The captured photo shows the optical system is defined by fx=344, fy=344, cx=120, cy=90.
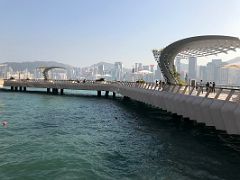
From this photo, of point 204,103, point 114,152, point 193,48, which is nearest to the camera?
point 114,152

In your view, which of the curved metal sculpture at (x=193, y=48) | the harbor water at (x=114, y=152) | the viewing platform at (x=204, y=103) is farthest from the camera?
the curved metal sculpture at (x=193, y=48)

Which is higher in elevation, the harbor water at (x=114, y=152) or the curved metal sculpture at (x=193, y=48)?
the curved metal sculpture at (x=193, y=48)

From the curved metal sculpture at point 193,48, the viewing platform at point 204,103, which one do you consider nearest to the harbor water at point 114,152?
the viewing platform at point 204,103

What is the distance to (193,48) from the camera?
48500 mm

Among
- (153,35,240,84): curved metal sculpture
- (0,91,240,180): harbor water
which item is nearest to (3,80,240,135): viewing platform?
(0,91,240,180): harbor water

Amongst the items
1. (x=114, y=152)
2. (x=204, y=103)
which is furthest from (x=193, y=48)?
(x=114, y=152)

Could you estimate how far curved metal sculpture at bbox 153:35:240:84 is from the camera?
4022 cm

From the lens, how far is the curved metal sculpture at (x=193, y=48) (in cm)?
4022

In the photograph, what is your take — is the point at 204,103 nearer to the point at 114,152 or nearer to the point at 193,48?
the point at 114,152

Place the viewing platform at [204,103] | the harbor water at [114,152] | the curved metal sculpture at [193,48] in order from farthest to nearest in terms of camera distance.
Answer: the curved metal sculpture at [193,48] < the viewing platform at [204,103] < the harbor water at [114,152]

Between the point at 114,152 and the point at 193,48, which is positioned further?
the point at 193,48

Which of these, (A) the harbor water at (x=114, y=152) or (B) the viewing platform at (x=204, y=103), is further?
(B) the viewing platform at (x=204, y=103)

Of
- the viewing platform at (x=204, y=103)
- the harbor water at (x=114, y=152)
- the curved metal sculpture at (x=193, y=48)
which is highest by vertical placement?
the curved metal sculpture at (x=193, y=48)

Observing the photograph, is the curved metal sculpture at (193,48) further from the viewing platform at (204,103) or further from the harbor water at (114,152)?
the harbor water at (114,152)
